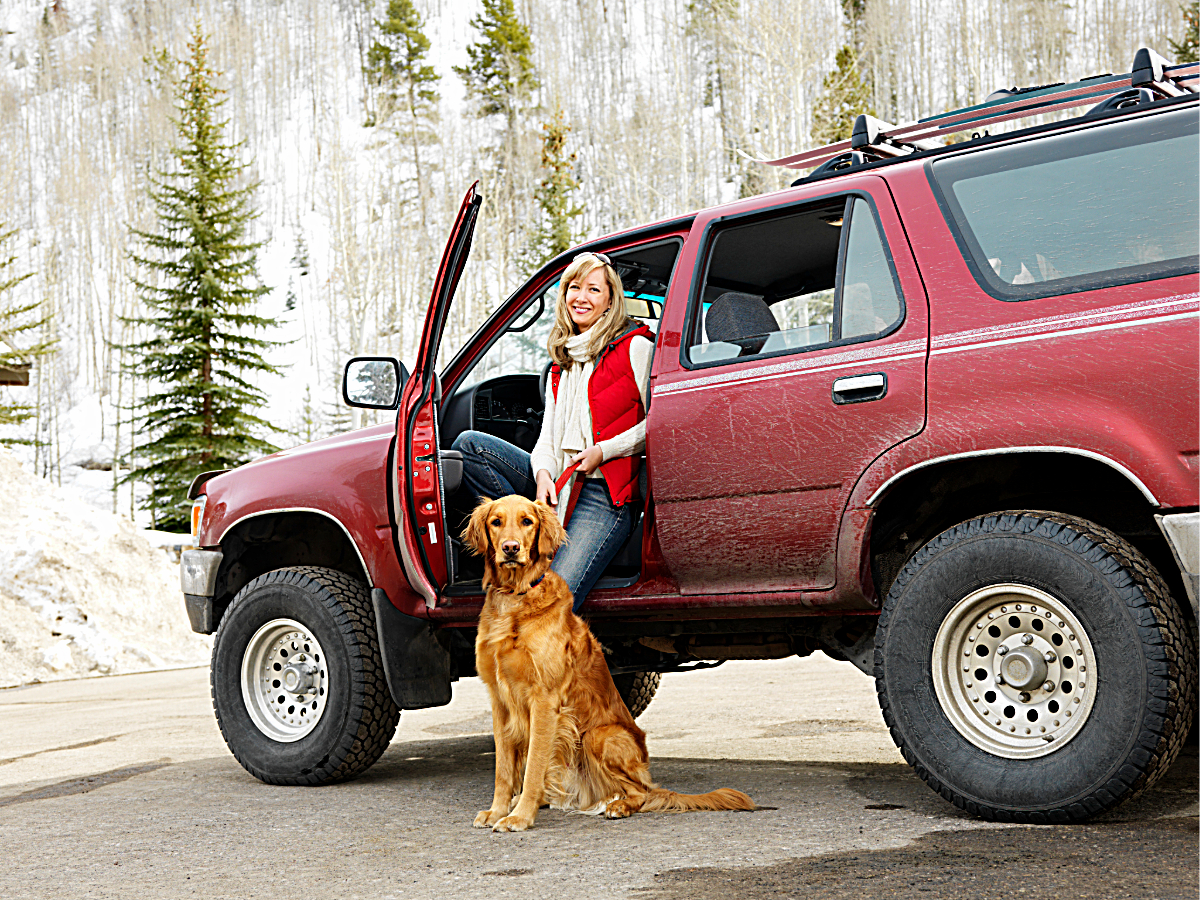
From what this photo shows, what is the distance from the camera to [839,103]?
132 ft

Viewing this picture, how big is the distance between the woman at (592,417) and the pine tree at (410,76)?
5505 cm

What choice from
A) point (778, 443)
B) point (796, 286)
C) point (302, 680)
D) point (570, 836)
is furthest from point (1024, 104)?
point (302, 680)

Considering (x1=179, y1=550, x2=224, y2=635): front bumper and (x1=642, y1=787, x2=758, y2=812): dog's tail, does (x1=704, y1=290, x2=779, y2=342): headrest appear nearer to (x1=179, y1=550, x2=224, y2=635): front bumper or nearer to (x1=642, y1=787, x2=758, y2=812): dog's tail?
(x1=642, y1=787, x2=758, y2=812): dog's tail

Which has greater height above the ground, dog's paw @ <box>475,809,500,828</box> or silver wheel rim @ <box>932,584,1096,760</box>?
silver wheel rim @ <box>932,584,1096,760</box>

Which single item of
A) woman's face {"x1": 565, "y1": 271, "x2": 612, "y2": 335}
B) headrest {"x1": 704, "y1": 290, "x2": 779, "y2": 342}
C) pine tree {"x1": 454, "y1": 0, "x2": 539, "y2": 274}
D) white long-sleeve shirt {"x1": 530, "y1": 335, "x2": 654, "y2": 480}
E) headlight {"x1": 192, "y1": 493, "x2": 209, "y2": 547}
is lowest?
headlight {"x1": 192, "y1": 493, "x2": 209, "y2": 547}

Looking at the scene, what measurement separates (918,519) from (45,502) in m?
14.3

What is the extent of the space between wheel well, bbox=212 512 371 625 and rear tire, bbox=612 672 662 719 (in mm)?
1757

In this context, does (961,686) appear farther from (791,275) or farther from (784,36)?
(784,36)

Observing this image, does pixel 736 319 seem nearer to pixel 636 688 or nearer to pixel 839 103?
pixel 636 688

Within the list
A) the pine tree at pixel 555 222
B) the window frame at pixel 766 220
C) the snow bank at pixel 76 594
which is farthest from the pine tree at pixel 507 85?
the window frame at pixel 766 220

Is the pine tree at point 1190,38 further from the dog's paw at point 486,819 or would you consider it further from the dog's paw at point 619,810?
the dog's paw at point 486,819

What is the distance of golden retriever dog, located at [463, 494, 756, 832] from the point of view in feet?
14.0

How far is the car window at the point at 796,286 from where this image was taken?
4.15m

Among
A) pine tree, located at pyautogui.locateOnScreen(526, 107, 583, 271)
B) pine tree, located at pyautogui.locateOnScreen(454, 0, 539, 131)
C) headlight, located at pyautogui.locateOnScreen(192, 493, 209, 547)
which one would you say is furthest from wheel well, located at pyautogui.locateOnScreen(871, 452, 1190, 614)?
pine tree, located at pyautogui.locateOnScreen(454, 0, 539, 131)
